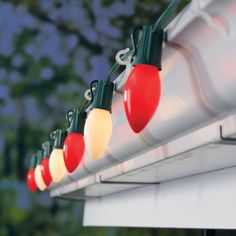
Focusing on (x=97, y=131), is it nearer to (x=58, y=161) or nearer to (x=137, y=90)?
(x=137, y=90)

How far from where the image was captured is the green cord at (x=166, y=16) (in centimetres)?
87

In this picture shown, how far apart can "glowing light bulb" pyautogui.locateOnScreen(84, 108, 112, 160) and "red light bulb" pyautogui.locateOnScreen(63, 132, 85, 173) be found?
33 centimetres

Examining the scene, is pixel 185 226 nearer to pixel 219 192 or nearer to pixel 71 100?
pixel 219 192

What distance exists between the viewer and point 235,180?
5.17 ft

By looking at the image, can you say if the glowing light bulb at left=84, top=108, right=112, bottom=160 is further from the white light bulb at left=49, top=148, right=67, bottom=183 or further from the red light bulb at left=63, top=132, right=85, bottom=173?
the white light bulb at left=49, top=148, right=67, bottom=183

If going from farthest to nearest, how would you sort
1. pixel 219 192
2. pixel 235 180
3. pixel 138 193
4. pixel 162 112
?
1. pixel 138 193
2. pixel 219 192
3. pixel 235 180
4. pixel 162 112

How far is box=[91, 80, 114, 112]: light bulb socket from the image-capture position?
45.3 inches


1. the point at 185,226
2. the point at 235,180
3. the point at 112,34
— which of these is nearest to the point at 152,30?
the point at 235,180

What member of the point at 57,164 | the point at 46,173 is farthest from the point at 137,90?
the point at 46,173

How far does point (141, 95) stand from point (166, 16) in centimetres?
14

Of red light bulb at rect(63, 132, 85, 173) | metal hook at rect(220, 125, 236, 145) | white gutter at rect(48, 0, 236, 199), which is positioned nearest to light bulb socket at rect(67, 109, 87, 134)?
red light bulb at rect(63, 132, 85, 173)

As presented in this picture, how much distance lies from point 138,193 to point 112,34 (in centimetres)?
254

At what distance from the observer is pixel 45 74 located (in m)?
4.67

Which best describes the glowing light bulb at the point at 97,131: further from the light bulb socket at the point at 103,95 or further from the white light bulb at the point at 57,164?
the white light bulb at the point at 57,164
